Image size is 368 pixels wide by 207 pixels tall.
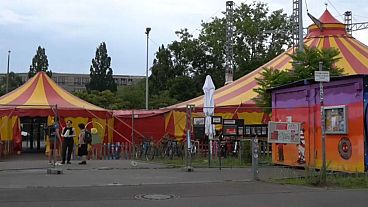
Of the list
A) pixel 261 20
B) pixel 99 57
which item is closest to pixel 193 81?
pixel 261 20

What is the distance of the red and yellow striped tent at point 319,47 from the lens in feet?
86.8

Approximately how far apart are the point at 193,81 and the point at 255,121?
120 ft

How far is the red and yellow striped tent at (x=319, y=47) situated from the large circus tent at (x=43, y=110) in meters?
3.88

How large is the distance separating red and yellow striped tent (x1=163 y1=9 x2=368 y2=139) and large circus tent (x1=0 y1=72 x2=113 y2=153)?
12.7 feet

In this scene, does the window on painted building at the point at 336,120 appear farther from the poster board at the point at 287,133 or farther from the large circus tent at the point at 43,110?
the large circus tent at the point at 43,110

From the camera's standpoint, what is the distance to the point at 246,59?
64375mm

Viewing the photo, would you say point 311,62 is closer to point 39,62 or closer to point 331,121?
point 331,121

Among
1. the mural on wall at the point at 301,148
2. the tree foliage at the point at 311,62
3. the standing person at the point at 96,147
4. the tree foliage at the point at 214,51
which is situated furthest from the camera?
the tree foliage at the point at 214,51

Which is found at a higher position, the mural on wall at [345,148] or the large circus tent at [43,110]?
the large circus tent at [43,110]

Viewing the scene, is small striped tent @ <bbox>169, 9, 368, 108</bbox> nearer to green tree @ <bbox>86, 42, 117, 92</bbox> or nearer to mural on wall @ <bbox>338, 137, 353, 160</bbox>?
mural on wall @ <bbox>338, 137, 353, 160</bbox>

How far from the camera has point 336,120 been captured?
1544 cm

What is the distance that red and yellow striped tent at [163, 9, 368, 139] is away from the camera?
1042 inches

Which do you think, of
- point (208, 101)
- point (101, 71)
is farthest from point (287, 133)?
point (101, 71)

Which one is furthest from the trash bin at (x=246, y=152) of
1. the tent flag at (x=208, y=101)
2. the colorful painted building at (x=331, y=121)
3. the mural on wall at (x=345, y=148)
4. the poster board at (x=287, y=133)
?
the mural on wall at (x=345, y=148)
